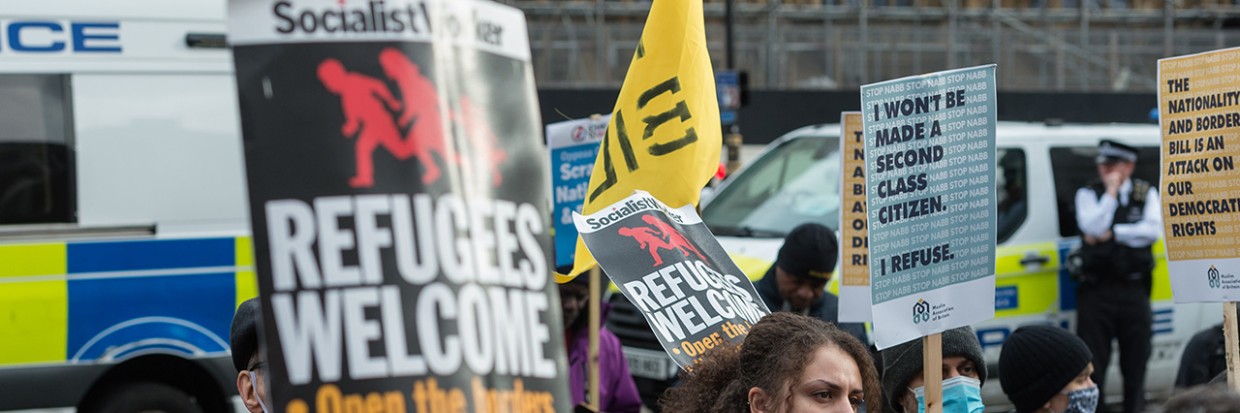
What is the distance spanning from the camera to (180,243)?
7301 millimetres

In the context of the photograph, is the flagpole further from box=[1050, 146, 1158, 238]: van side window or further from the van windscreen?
box=[1050, 146, 1158, 238]: van side window

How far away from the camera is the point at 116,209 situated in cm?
720

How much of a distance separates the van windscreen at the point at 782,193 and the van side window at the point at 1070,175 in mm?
1161

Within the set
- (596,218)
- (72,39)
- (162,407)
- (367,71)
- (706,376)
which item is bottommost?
(162,407)

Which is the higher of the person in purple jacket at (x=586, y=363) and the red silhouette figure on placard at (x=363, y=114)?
the red silhouette figure on placard at (x=363, y=114)

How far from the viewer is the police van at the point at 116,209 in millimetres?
7059

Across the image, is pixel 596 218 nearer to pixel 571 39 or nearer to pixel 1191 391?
pixel 1191 391

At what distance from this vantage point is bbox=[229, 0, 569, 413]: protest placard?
5.68ft

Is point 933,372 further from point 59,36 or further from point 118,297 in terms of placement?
point 59,36

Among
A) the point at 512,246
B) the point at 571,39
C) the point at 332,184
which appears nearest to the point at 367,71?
the point at 332,184

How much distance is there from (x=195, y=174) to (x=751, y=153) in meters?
15.8

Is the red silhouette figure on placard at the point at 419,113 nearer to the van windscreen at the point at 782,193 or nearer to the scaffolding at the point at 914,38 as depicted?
the van windscreen at the point at 782,193

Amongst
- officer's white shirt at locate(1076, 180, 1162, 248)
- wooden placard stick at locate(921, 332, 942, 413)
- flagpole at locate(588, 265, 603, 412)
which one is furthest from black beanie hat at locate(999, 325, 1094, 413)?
officer's white shirt at locate(1076, 180, 1162, 248)

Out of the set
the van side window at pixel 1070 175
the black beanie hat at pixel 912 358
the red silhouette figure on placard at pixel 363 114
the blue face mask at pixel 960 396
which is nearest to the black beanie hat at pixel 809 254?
the black beanie hat at pixel 912 358
